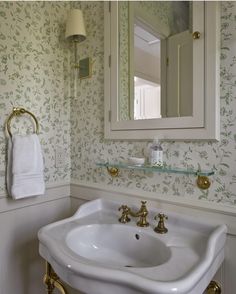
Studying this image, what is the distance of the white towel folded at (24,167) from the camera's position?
121 cm

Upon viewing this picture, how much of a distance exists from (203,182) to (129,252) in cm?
44

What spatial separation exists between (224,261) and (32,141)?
1072 mm

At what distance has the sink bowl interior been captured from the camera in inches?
37.8

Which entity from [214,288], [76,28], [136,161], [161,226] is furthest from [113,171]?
[76,28]

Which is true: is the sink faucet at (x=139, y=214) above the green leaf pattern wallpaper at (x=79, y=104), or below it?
below

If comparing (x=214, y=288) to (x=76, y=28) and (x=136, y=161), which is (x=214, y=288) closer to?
(x=136, y=161)

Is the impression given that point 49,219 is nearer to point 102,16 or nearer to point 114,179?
point 114,179

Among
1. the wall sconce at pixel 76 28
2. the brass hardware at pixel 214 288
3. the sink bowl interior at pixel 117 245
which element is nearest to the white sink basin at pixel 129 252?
the sink bowl interior at pixel 117 245

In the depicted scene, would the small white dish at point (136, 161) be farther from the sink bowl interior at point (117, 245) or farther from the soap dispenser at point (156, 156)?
the sink bowl interior at point (117, 245)

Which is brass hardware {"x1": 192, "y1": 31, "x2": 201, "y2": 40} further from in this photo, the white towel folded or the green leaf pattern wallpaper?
the white towel folded

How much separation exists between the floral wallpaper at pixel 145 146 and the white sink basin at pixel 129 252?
137 mm

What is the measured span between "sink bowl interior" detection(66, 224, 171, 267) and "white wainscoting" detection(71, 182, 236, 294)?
192 mm

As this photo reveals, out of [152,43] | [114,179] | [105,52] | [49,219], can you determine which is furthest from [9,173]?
[152,43]

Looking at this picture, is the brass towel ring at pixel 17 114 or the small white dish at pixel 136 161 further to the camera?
the brass towel ring at pixel 17 114
